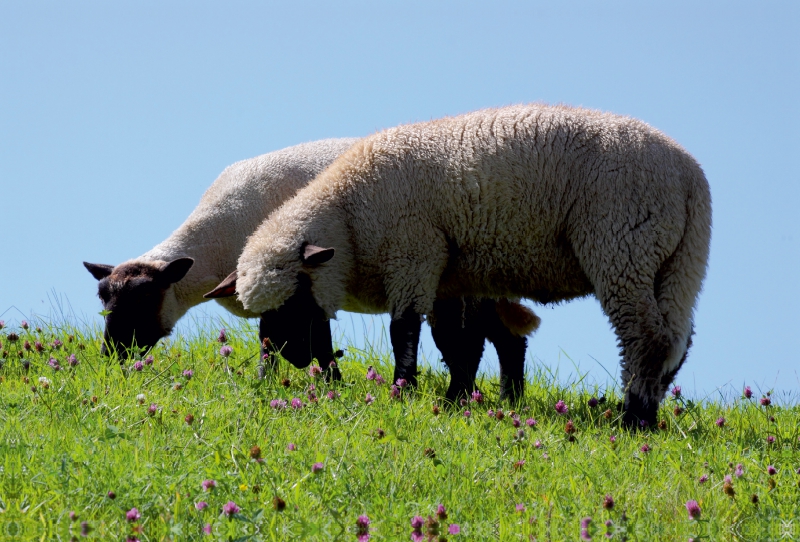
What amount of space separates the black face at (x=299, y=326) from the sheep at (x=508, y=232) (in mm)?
17

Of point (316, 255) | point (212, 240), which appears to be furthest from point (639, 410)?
point (212, 240)

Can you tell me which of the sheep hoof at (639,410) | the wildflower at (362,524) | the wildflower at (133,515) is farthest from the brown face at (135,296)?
the wildflower at (362,524)

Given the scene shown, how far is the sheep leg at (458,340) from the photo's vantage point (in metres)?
7.75

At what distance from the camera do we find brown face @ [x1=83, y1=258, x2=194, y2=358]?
29.4 feet

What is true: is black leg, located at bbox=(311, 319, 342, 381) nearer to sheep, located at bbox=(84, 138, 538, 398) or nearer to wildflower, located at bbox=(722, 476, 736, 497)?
sheep, located at bbox=(84, 138, 538, 398)

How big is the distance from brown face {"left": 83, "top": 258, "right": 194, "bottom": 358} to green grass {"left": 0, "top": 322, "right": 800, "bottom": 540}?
223cm

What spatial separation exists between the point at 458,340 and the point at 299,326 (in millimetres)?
1428

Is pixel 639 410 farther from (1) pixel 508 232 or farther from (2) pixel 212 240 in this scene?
(2) pixel 212 240

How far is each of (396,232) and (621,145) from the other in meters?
1.92

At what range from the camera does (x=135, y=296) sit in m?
9.12

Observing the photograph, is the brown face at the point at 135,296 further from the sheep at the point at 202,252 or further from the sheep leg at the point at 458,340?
the sheep leg at the point at 458,340

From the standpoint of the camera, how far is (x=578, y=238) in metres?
7.01

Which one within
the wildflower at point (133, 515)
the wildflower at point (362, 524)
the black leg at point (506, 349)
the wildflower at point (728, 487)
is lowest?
the black leg at point (506, 349)

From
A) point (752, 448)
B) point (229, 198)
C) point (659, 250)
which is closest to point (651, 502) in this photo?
point (752, 448)
